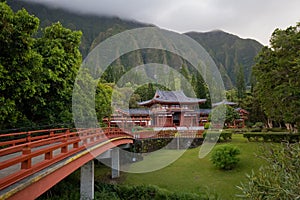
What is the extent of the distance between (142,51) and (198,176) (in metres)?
104

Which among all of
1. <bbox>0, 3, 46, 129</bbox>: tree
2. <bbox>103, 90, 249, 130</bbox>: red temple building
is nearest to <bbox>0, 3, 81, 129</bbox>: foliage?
<bbox>0, 3, 46, 129</bbox>: tree

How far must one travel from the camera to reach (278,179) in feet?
12.4

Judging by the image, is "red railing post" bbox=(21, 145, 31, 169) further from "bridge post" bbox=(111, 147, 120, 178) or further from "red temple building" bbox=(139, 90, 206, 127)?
"red temple building" bbox=(139, 90, 206, 127)

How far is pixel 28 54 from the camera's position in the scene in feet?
26.8

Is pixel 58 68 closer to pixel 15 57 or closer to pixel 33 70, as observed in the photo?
pixel 33 70

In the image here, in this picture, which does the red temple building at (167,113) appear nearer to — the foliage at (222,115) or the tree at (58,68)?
the foliage at (222,115)

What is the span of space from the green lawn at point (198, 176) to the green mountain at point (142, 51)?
259 feet

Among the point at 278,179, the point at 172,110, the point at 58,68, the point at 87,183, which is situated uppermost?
the point at 58,68

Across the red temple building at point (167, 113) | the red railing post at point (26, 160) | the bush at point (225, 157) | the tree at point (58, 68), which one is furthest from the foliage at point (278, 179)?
the red temple building at point (167, 113)

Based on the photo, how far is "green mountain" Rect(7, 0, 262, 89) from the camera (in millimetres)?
104812

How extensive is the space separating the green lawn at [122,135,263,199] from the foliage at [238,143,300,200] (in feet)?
27.9

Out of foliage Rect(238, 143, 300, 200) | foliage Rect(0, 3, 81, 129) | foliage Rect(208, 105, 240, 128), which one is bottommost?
foliage Rect(238, 143, 300, 200)

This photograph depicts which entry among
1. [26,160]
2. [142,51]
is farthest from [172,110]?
[142,51]

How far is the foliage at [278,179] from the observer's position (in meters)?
3.49
